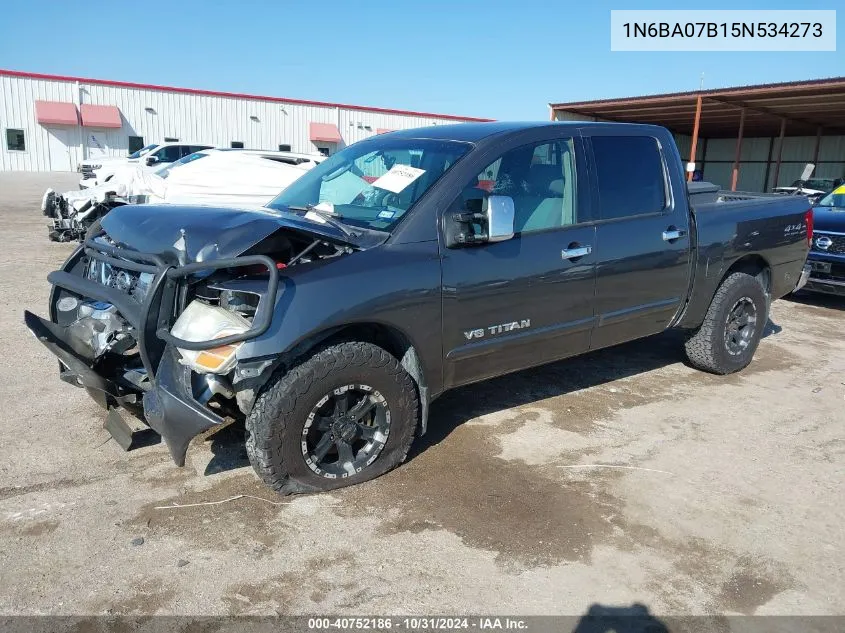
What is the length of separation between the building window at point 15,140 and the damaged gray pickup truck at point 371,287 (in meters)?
33.5

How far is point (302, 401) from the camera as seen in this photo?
127 inches

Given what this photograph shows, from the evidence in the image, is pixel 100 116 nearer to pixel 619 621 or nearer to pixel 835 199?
pixel 835 199

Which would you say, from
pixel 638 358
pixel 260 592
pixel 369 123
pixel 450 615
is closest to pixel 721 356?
pixel 638 358

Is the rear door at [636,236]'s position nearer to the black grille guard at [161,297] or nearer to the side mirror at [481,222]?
the side mirror at [481,222]

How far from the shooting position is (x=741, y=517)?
3.40 meters

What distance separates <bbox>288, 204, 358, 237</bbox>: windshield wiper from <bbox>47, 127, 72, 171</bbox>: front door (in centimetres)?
3397

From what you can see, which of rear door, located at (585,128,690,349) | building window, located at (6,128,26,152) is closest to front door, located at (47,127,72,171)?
building window, located at (6,128,26,152)

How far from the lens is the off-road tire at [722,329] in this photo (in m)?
5.38

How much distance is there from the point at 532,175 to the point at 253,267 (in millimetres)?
1779

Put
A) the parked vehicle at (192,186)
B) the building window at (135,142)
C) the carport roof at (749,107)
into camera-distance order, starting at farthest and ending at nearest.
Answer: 1. the building window at (135,142)
2. the carport roof at (749,107)
3. the parked vehicle at (192,186)

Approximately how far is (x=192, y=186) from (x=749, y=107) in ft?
63.1

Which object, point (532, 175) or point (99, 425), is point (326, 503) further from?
point (532, 175)

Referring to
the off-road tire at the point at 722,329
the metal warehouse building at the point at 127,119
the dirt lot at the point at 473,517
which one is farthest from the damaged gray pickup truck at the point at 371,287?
the metal warehouse building at the point at 127,119

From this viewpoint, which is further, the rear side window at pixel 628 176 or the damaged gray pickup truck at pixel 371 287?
the rear side window at pixel 628 176
